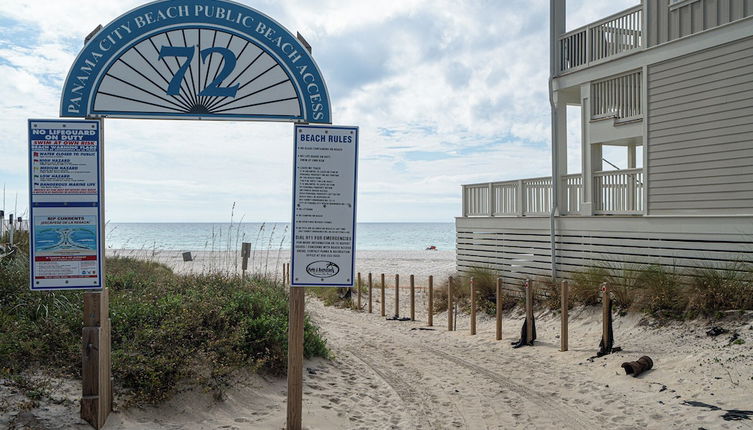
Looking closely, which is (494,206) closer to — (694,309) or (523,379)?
(694,309)

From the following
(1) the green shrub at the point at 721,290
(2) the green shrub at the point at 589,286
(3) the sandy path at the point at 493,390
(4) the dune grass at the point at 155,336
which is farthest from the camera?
(2) the green shrub at the point at 589,286

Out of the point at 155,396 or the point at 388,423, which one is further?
the point at 388,423

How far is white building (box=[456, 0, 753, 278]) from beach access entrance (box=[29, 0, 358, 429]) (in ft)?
28.3

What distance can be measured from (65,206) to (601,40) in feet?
43.5

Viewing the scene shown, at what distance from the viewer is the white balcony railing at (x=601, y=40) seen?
14172 millimetres

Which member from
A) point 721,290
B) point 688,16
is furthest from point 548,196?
point 721,290

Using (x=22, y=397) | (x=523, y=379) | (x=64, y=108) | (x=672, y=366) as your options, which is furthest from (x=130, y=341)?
(x=672, y=366)

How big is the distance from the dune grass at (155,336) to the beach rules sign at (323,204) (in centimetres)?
162

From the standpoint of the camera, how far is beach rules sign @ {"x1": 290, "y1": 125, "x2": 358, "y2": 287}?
572cm

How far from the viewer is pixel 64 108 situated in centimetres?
561

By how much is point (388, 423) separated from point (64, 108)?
439cm

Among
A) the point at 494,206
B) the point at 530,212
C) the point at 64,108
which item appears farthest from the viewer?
the point at 494,206

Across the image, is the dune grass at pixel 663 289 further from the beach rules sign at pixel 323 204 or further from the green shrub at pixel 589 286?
the beach rules sign at pixel 323 204

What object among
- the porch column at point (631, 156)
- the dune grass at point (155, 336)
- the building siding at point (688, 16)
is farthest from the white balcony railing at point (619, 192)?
the dune grass at point (155, 336)
